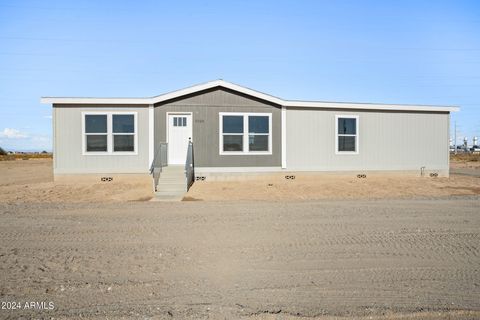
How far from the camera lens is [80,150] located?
533 inches

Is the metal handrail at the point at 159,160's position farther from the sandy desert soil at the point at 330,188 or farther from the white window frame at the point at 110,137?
the sandy desert soil at the point at 330,188

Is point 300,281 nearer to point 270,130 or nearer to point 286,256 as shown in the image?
point 286,256

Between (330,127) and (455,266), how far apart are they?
11083mm

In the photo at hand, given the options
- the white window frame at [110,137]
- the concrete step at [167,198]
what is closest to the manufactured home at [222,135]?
the white window frame at [110,137]

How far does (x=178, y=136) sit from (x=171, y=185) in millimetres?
2872

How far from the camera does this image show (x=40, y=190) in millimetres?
11797

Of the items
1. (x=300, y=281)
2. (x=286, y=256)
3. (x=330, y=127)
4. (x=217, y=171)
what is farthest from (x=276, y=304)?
(x=330, y=127)

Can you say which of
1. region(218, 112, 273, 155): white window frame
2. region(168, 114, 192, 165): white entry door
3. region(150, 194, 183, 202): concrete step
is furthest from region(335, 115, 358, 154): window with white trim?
region(150, 194, 183, 202): concrete step

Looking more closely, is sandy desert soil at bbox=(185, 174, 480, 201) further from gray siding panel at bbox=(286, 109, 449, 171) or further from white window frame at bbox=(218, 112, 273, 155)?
white window frame at bbox=(218, 112, 273, 155)

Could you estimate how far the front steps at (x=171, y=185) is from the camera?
10944 mm

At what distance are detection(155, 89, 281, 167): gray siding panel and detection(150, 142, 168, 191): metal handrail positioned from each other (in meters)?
0.32

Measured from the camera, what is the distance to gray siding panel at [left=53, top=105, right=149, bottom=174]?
13.4 meters

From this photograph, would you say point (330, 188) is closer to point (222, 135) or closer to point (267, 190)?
point (267, 190)

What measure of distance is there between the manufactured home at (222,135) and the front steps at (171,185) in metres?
0.08
